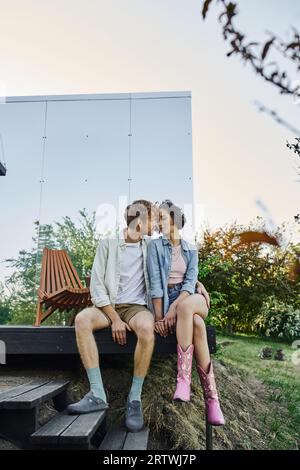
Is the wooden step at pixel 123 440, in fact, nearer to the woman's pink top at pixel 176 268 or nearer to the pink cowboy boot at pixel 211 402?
the pink cowboy boot at pixel 211 402

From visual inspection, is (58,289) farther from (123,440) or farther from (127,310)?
(123,440)

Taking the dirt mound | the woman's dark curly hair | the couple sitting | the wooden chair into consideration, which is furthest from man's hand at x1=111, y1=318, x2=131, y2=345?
the wooden chair

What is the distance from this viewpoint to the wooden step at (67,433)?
4.88ft

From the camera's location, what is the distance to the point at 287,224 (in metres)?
6.05

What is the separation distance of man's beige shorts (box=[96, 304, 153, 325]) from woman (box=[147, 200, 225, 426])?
8 centimetres

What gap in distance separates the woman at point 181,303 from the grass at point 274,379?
94 cm

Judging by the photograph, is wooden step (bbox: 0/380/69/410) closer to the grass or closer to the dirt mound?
the dirt mound

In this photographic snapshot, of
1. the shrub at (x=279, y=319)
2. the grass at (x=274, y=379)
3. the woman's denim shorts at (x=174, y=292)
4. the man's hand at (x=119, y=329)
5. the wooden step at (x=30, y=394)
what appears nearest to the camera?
the wooden step at (x=30, y=394)

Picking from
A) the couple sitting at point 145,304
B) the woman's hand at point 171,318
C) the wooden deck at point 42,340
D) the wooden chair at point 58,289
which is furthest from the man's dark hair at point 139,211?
the wooden chair at point 58,289

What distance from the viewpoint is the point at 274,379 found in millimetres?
4215
